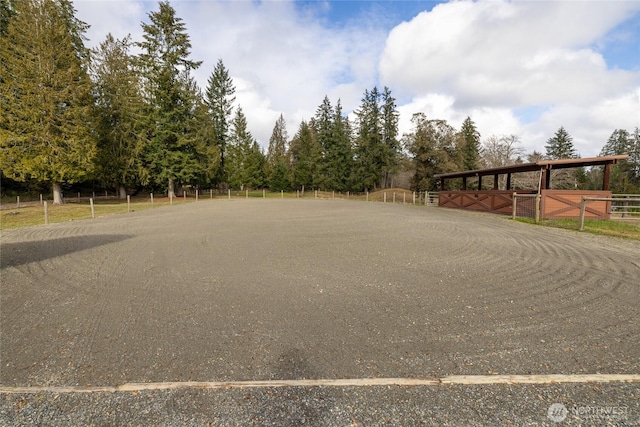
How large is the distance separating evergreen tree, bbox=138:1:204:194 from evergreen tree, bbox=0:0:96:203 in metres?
7.73

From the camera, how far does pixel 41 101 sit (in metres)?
18.9

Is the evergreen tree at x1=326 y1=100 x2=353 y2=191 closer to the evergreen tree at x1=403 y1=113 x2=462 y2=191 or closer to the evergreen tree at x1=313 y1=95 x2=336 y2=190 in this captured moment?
the evergreen tree at x1=313 y1=95 x2=336 y2=190

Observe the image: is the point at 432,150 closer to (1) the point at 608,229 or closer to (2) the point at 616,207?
(2) the point at 616,207

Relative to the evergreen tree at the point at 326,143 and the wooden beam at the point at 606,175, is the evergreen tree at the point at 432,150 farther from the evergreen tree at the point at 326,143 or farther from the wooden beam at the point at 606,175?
the wooden beam at the point at 606,175

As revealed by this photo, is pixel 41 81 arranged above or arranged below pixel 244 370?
above

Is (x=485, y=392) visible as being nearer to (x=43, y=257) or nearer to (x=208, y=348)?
(x=208, y=348)

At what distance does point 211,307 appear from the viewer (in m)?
3.57

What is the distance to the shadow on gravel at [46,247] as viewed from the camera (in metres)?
5.84

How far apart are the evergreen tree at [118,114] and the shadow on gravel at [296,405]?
101ft

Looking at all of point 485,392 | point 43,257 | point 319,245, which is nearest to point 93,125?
point 43,257

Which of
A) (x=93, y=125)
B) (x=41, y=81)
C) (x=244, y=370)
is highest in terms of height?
(x=41, y=81)

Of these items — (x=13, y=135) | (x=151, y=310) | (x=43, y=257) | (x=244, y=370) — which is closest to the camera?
(x=244, y=370)

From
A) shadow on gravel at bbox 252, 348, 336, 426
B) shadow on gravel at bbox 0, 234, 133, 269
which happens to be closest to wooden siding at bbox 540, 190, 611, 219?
shadow on gravel at bbox 252, 348, 336, 426

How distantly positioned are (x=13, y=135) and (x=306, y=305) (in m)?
25.2
